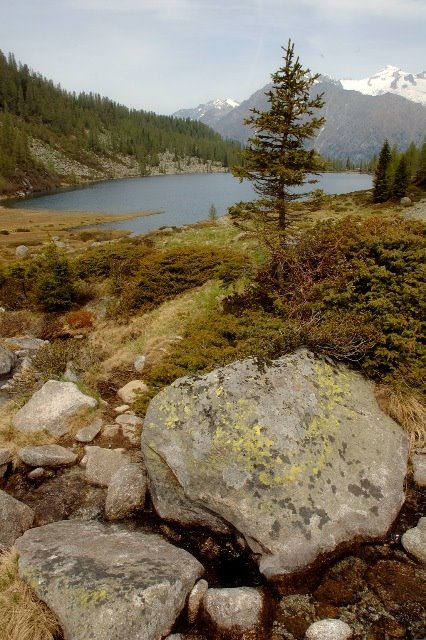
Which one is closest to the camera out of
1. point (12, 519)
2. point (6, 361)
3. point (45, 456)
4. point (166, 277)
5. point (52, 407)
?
point (12, 519)

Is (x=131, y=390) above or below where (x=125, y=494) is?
above

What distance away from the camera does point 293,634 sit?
5.01m

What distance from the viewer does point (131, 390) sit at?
10.7 metres

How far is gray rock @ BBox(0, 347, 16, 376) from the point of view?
1341 centimetres

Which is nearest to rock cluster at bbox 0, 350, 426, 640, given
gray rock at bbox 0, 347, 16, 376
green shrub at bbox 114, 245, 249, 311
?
gray rock at bbox 0, 347, 16, 376

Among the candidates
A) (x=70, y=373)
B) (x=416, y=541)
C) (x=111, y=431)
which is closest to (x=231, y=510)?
(x=416, y=541)

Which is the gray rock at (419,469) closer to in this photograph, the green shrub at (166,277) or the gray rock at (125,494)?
the gray rock at (125,494)

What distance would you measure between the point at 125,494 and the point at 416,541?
4.72m

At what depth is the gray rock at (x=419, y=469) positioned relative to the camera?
718 centimetres

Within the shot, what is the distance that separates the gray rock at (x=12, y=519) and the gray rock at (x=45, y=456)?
1279mm

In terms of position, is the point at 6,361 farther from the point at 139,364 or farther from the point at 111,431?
the point at 111,431

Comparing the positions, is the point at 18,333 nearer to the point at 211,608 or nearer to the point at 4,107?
the point at 211,608

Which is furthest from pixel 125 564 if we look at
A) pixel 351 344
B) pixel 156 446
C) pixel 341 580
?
pixel 351 344

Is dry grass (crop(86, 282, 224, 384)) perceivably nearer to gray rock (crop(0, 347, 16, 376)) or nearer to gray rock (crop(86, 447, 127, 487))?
gray rock (crop(0, 347, 16, 376))
